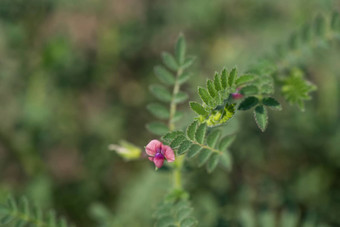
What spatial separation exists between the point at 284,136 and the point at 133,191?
1417 mm

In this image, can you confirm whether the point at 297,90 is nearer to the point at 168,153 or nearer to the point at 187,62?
the point at 187,62

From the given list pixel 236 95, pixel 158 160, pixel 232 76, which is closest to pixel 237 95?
pixel 236 95

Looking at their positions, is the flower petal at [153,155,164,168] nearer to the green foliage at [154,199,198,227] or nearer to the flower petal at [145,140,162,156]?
the flower petal at [145,140,162,156]

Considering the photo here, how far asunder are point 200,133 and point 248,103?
0.27 metres

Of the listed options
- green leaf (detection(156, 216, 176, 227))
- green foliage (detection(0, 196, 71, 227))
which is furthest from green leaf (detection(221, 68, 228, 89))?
green foliage (detection(0, 196, 71, 227))

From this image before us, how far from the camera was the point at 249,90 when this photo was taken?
208 cm

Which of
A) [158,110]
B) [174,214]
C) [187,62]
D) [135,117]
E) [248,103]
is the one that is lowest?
[174,214]

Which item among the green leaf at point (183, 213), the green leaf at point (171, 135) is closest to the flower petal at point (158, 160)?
the green leaf at point (171, 135)

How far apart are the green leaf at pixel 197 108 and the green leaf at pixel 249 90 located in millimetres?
Result: 260

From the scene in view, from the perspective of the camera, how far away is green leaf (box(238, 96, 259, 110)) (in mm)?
2022

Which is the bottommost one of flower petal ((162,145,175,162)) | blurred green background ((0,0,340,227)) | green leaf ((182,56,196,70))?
flower petal ((162,145,175,162))

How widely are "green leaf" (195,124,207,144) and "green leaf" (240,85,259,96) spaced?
10.7 inches

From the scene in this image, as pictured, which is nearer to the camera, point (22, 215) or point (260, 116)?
point (260, 116)

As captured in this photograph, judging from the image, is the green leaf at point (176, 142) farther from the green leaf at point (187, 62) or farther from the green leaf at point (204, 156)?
the green leaf at point (187, 62)
